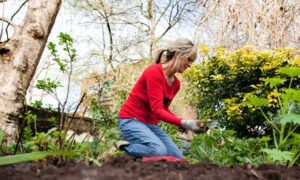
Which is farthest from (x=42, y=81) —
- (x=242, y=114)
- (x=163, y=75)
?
(x=242, y=114)

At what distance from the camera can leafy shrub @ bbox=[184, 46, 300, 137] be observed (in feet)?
23.5

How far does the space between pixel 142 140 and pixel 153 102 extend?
1.37 ft

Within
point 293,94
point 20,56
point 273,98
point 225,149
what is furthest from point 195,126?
point 273,98

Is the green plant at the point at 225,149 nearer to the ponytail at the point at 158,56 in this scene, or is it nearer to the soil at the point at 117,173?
the ponytail at the point at 158,56

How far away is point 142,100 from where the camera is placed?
3.81 meters

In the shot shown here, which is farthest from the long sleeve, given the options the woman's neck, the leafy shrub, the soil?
the leafy shrub

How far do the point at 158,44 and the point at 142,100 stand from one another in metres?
11.6

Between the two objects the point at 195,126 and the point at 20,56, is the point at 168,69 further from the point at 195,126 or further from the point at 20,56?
the point at 20,56

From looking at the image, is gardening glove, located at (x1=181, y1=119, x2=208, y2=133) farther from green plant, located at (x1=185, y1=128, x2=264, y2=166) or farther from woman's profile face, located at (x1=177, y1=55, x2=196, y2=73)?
green plant, located at (x1=185, y1=128, x2=264, y2=166)

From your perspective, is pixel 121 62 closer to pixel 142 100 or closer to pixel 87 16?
pixel 87 16

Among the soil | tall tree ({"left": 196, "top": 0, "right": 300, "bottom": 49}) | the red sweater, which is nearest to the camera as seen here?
the soil

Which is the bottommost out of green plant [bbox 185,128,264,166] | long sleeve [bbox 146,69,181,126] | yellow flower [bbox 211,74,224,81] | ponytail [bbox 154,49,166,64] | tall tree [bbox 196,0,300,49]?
green plant [bbox 185,128,264,166]

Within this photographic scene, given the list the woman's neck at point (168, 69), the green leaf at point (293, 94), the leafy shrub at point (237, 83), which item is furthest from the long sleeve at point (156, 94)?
the leafy shrub at point (237, 83)

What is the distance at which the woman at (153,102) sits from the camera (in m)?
3.56
